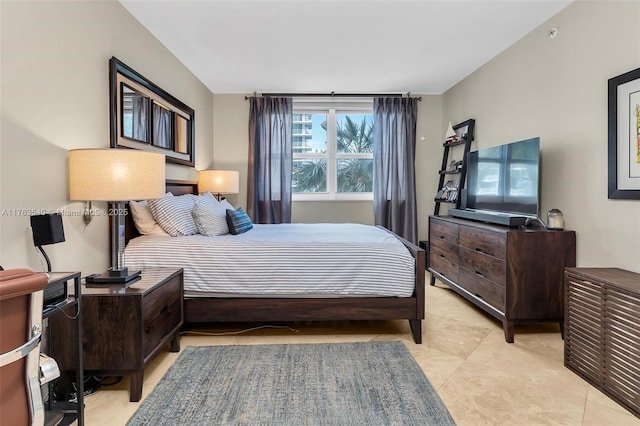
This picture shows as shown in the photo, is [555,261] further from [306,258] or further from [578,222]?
[306,258]

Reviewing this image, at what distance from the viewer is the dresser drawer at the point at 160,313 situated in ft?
6.25

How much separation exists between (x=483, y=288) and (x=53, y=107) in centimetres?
324

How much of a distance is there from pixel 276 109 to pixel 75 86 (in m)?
2.98

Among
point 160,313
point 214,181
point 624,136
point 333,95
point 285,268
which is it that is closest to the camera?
point 160,313

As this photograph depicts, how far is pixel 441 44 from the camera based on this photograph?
3.31 meters

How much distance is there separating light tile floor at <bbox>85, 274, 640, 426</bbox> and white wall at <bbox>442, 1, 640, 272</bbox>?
2.43 ft

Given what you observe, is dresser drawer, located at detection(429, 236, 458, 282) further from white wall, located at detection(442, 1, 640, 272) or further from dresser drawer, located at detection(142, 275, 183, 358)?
dresser drawer, located at detection(142, 275, 183, 358)

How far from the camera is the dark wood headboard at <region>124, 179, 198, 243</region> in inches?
105

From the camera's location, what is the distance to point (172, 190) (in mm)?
3488

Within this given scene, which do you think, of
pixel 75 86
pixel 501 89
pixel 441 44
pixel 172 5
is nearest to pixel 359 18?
pixel 441 44

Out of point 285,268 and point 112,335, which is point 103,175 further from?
point 285,268

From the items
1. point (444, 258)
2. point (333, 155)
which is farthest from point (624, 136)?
point (333, 155)

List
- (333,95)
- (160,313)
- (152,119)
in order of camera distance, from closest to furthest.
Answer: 1. (160,313)
2. (152,119)
3. (333,95)

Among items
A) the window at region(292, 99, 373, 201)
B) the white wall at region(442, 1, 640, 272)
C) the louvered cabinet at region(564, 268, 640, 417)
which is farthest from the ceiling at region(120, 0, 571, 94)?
the louvered cabinet at region(564, 268, 640, 417)
